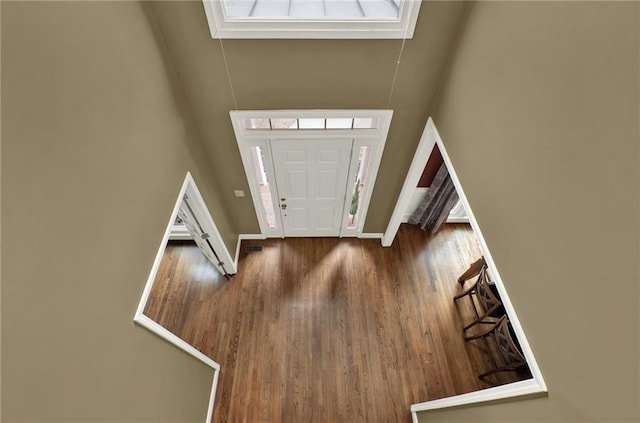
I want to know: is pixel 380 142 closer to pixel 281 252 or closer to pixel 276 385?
pixel 281 252

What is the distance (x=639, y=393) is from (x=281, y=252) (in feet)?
11.5

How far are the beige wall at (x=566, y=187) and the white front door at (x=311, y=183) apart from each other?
4.77 ft

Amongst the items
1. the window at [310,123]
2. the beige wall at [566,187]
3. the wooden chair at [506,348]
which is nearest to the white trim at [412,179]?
the window at [310,123]

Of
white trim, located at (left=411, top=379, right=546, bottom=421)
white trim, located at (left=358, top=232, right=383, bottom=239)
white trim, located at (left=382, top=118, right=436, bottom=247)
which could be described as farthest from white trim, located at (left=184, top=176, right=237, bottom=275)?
white trim, located at (left=411, top=379, right=546, bottom=421)

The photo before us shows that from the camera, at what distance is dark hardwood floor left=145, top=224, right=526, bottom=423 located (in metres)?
3.06

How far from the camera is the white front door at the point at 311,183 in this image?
119 inches

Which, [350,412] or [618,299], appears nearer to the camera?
[618,299]

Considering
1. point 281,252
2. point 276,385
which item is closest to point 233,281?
point 281,252

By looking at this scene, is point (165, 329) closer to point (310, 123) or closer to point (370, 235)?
point (310, 123)

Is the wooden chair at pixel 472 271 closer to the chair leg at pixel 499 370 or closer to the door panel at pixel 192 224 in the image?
the chair leg at pixel 499 370

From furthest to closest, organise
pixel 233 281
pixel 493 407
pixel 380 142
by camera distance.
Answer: pixel 233 281
pixel 380 142
pixel 493 407

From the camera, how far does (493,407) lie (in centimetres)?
184

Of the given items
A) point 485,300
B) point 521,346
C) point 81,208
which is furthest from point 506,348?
point 81,208

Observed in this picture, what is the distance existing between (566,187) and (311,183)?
245cm
